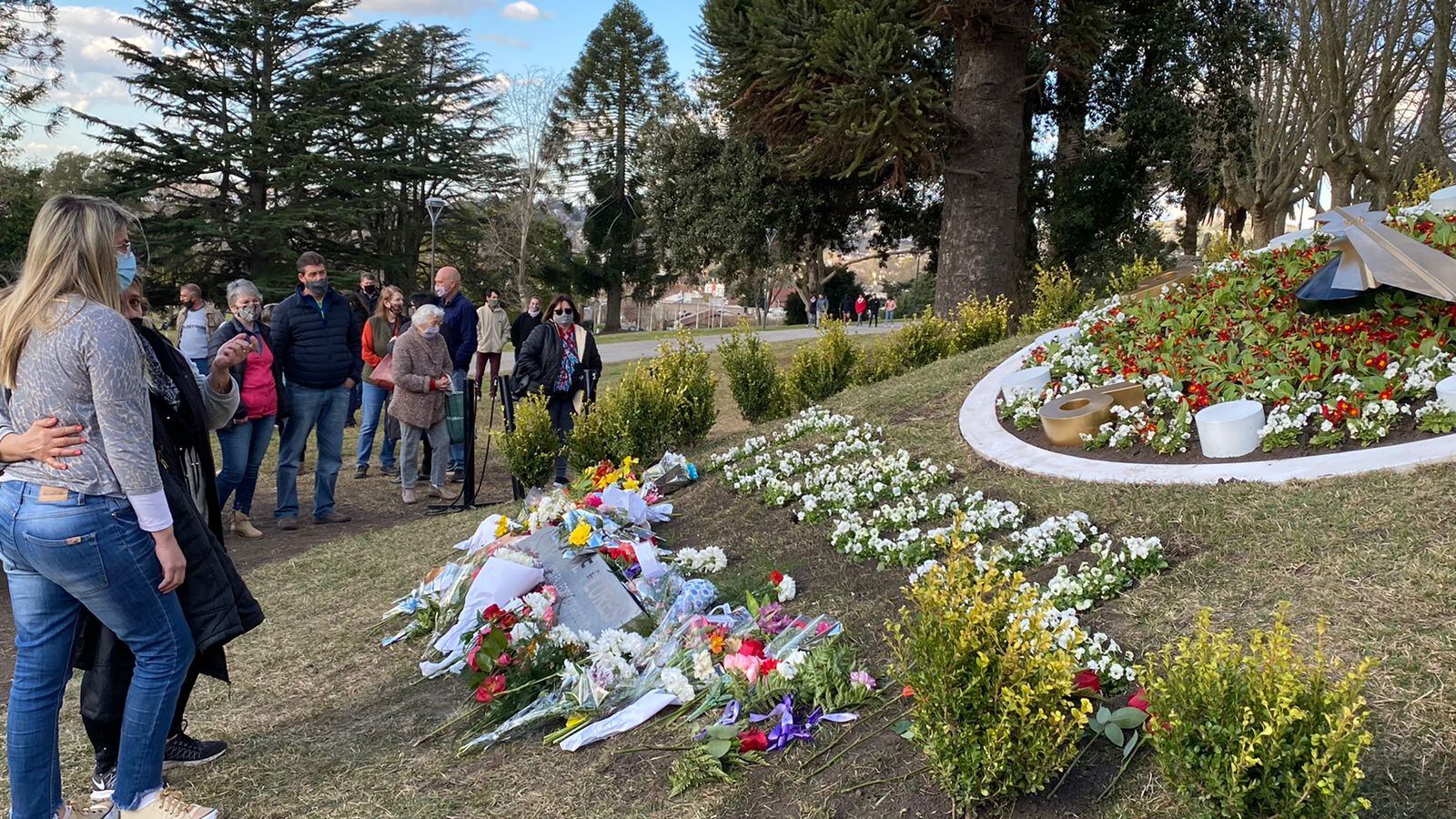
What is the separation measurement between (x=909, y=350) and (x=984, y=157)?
354cm

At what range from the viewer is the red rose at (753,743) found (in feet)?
10.1

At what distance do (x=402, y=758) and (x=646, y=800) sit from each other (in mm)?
1051

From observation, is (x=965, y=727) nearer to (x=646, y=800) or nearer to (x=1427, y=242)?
(x=646, y=800)

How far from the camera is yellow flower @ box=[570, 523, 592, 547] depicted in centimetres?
484

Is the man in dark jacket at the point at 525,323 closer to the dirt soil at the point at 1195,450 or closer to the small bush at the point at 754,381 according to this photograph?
the small bush at the point at 754,381

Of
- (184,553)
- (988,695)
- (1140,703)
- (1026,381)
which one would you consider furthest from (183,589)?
(1026,381)

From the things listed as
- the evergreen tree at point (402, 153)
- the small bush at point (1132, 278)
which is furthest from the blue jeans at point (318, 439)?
the evergreen tree at point (402, 153)

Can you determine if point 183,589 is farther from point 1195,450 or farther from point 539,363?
point 539,363

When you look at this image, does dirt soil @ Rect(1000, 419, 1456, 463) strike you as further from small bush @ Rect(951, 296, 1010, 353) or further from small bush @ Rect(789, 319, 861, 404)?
small bush @ Rect(951, 296, 1010, 353)

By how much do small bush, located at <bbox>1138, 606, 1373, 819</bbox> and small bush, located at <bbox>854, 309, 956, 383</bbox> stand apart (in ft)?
23.7

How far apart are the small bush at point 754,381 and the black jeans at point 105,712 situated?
6.41m

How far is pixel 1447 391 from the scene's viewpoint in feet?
13.8

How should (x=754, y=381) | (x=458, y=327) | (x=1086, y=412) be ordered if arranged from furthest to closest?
1. (x=754, y=381)
2. (x=458, y=327)
3. (x=1086, y=412)

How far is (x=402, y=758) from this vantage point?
3.49m
